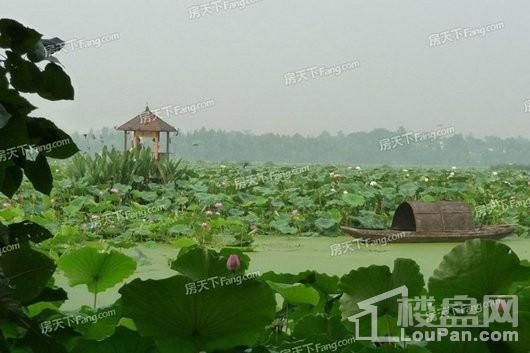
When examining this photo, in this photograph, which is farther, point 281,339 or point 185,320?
point 281,339

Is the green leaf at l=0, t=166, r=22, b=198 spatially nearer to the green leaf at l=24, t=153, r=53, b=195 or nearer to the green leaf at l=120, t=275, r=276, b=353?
the green leaf at l=24, t=153, r=53, b=195

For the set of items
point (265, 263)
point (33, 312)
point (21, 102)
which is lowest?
point (265, 263)

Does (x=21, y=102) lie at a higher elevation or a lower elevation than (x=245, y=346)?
higher

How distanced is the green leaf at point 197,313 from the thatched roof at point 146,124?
7.60m

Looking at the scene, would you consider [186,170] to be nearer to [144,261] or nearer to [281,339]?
[144,261]

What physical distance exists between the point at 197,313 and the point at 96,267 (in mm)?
443

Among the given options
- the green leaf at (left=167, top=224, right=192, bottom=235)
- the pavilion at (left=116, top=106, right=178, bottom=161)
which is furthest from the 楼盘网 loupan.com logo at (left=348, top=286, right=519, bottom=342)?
the pavilion at (left=116, top=106, right=178, bottom=161)

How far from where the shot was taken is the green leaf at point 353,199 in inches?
189

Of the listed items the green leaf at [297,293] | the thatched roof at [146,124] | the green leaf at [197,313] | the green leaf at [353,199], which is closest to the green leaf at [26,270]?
the green leaf at [197,313]

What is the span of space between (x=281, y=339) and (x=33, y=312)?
23cm

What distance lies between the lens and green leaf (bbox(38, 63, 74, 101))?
1.69 ft

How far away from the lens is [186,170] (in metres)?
6.59

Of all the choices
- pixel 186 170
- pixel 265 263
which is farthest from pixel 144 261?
pixel 186 170

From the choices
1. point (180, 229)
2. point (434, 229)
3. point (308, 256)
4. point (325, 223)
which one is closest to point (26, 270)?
point (308, 256)
